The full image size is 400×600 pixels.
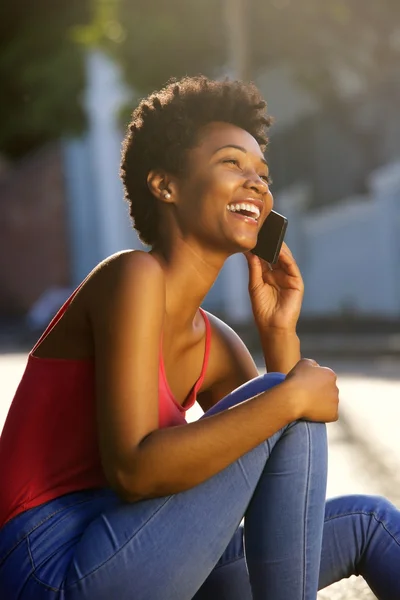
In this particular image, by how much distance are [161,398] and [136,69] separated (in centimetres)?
2026

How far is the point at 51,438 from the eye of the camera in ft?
8.82

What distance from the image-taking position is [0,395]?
1136 cm

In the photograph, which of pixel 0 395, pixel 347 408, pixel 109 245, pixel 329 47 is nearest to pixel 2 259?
pixel 109 245

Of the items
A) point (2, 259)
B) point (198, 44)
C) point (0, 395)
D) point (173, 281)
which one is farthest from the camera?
point (2, 259)

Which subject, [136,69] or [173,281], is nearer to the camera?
[173,281]

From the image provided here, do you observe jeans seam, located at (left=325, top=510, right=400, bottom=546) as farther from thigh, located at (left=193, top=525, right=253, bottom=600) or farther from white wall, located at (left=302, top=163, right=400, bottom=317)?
white wall, located at (left=302, top=163, right=400, bottom=317)

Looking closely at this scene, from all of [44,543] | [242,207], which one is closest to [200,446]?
[44,543]

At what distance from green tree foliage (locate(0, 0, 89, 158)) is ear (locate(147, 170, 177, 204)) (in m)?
26.1

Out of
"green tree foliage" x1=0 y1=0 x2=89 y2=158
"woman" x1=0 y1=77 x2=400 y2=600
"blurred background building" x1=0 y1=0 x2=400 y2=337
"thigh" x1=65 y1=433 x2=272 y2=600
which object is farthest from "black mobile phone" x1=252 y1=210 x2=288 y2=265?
"green tree foliage" x1=0 y1=0 x2=89 y2=158

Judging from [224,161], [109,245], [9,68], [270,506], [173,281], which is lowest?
[270,506]

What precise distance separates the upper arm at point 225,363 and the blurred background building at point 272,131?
1519 centimetres

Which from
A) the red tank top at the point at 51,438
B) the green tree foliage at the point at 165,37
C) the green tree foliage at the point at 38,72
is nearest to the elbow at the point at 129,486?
the red tank top at the point at 51,438

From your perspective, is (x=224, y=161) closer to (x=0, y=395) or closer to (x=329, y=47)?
(x=0, y=395)

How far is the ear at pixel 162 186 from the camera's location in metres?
2.94
